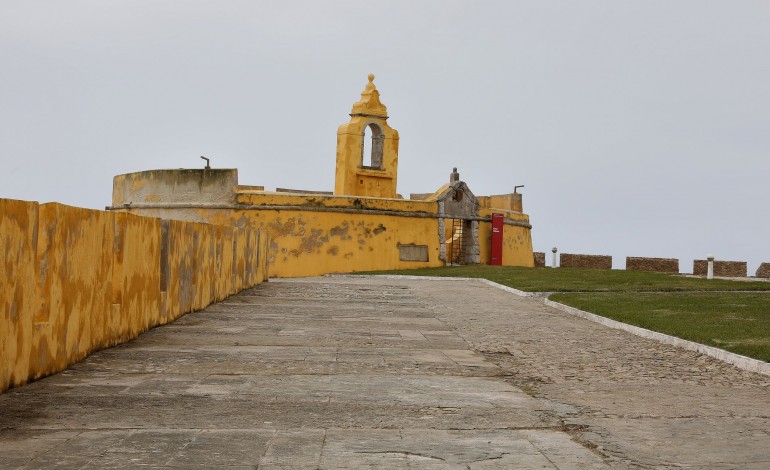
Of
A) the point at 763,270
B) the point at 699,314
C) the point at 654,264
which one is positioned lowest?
the point at 699,314

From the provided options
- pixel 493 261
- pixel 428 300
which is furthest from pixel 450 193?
pixel 428 300

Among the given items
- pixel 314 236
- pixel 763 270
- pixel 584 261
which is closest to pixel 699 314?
pixel 314 236

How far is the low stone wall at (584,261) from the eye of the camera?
41250mm

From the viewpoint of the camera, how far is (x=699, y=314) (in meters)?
13.6

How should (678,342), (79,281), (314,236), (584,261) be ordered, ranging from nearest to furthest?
(79,281) → (678,342) → (314,236) → (584,261)

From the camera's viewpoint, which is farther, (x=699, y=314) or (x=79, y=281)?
(x=699, y=314)

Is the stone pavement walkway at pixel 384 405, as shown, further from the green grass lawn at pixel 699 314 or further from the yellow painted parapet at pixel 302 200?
the yellow painted parapet at pixel 302 200

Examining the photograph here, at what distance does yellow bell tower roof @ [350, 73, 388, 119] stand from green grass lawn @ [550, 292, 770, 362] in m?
21.4

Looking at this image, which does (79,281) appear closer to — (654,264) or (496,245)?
(496,245)

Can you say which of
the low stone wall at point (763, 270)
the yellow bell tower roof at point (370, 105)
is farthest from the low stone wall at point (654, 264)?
the yellow bell tower roof at point (370, 105)

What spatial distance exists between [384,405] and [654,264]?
121ft

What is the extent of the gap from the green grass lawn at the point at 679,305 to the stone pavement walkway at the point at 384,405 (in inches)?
29.6

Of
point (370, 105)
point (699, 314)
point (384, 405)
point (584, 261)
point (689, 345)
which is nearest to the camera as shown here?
point (384, 405)

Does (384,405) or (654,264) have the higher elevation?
(654,264)
